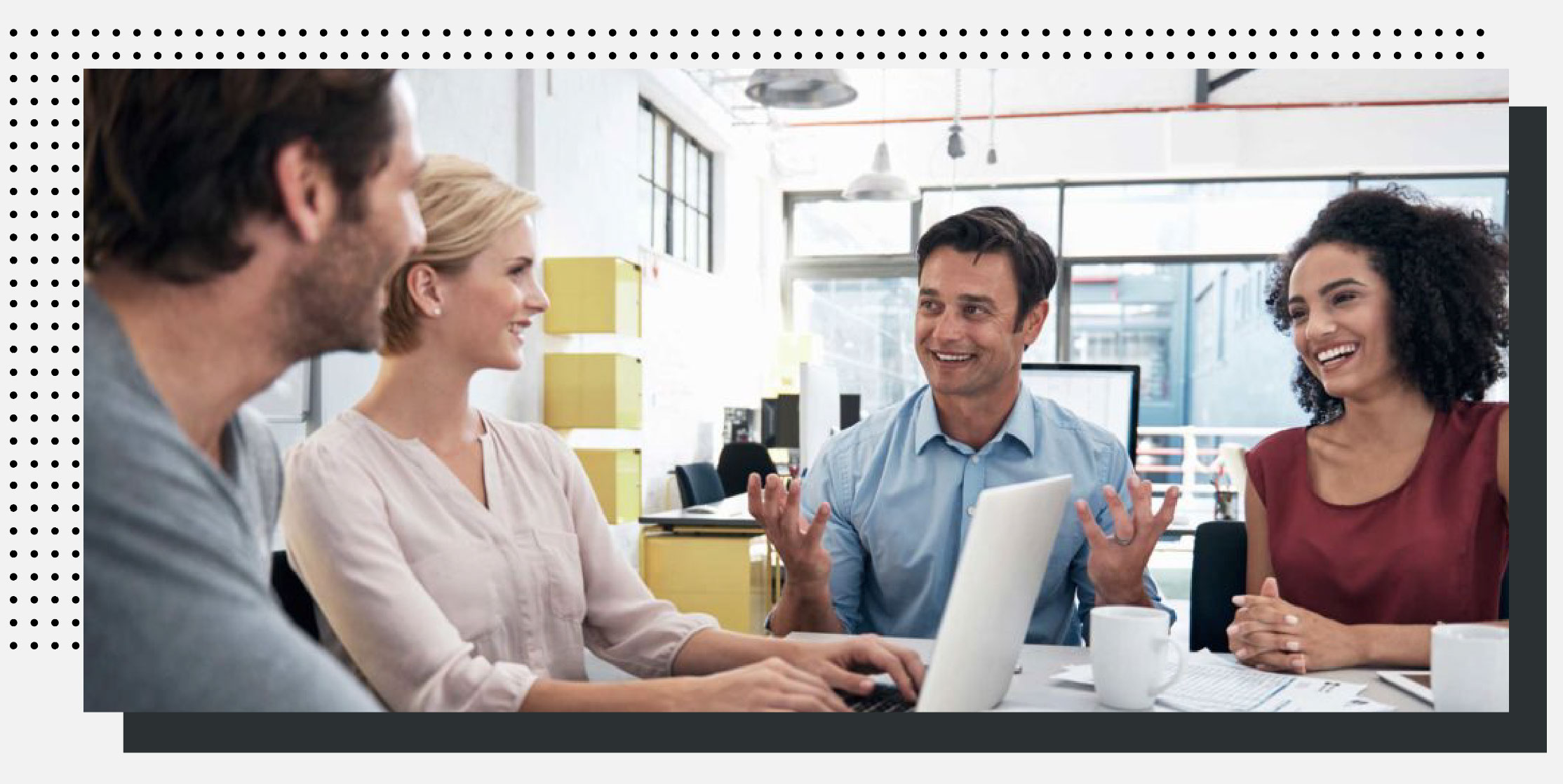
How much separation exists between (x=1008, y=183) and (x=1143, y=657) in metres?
7.28

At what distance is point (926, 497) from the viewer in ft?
6.18

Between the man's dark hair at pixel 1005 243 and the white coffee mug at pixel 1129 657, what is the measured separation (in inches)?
32.1

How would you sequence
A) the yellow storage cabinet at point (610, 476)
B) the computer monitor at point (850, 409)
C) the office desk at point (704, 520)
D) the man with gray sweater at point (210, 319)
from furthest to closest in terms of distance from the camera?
1. the computer monitor at point (850, 409)
2. the yellow storage cabinet at point (610, 476)
3. the office desk at point (704, 520)
4. the man with gray sweater at point (210, 319)

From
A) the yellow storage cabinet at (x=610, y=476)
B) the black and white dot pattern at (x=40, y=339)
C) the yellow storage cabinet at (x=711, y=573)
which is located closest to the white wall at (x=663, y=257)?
the yellow storage cabinet at (x=610, y=476)

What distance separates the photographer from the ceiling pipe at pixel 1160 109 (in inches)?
293

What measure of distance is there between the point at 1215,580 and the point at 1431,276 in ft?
1.68

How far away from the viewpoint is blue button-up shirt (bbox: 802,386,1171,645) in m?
1.84

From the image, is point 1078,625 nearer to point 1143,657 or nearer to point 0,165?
point 1143,657

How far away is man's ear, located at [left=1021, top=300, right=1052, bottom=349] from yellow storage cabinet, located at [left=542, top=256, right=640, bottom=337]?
266 cm

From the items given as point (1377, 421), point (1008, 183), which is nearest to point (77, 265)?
point (1377, 421)

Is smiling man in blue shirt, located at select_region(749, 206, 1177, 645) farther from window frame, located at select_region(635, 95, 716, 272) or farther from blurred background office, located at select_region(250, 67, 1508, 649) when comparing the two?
window frame, located at select_region(635, 95, 716, 272)

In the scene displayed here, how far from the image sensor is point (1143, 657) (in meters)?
1.16

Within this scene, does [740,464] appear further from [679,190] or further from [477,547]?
[477,547]

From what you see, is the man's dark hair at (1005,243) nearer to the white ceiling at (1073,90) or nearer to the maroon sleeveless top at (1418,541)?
the maroon sleeveless top at (1418,541)
